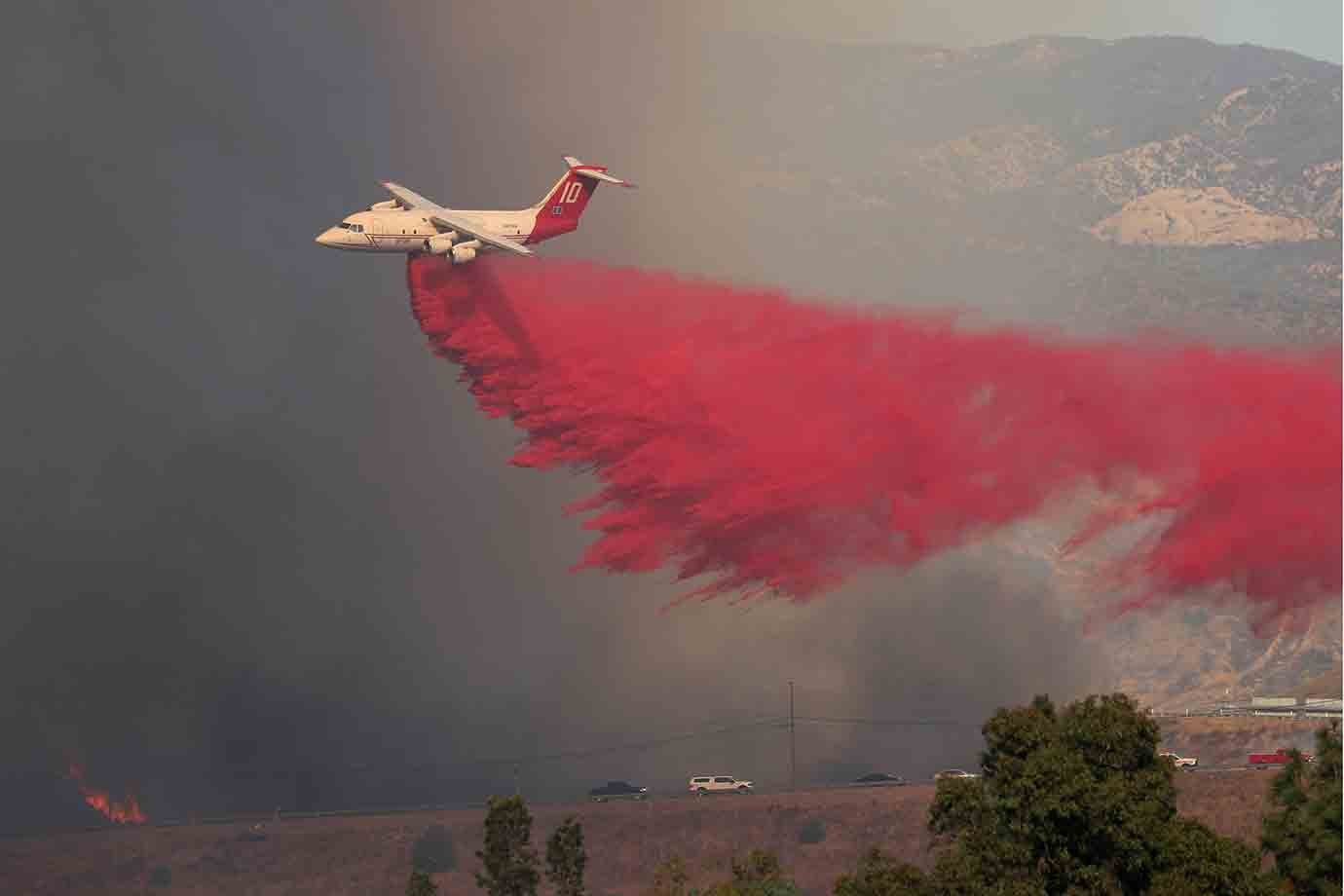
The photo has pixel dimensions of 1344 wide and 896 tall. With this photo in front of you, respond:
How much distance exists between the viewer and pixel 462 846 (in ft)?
499

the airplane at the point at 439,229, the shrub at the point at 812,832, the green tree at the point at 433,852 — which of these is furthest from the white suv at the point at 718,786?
the airplane at the point at 439,229

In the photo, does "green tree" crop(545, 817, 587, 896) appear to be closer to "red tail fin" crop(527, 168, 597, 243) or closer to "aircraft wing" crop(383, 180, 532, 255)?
"aircraft wing" crop(383, 180, 532, 255)

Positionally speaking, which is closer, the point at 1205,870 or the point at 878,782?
the point at 1205,870

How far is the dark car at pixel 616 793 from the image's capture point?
521ft

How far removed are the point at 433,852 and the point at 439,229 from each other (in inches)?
2192

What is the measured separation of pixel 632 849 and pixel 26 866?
38.4m

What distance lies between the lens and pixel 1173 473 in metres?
109

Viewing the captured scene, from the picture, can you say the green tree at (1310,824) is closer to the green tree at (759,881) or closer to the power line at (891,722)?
the green tree at (759,881)

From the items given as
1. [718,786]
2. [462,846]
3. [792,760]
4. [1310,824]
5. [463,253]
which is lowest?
[1310,824]

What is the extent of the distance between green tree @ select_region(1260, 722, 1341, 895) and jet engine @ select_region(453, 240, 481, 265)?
48.0m

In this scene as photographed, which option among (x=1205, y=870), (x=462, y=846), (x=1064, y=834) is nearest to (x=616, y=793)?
(x=462, y=846)

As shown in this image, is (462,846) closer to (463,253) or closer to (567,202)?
(567,202)

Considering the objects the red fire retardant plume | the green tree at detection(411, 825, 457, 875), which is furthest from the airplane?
the green tree at detection(411, 825, 457, 875)

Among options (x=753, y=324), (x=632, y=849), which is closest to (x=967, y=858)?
(x=753, y=324)
